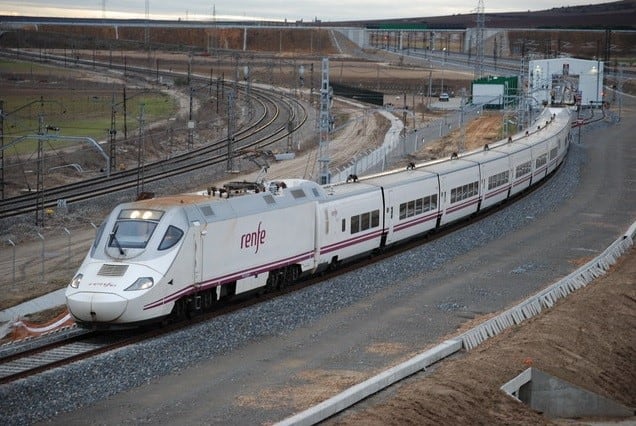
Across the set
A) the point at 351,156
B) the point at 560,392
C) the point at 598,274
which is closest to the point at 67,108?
the point at 351,156

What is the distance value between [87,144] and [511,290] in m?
49.4

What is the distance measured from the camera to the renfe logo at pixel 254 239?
92.2 feet

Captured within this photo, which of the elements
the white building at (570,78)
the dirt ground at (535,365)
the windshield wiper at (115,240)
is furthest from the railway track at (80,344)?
the white building at (570,78)

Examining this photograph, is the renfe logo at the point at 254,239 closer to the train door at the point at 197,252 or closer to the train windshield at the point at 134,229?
the train door at the point at 197,252

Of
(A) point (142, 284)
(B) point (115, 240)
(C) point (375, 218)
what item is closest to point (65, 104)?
(C) point (375, 218)

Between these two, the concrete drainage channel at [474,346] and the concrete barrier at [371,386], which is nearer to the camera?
the concrete barrier at [371,386]

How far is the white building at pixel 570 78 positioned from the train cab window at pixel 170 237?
9326 centimetres

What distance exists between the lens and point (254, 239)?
93.7ft

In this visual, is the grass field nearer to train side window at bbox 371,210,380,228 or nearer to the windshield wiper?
→ train side window at bbox 371,210,380,228

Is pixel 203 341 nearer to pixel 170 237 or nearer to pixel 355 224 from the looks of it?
pixel 170 237

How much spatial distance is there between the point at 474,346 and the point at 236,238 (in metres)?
6.55

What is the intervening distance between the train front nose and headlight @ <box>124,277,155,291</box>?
0.47m

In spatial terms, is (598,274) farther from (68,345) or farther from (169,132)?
(169,132)

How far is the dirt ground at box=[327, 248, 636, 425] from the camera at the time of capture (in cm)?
2086
